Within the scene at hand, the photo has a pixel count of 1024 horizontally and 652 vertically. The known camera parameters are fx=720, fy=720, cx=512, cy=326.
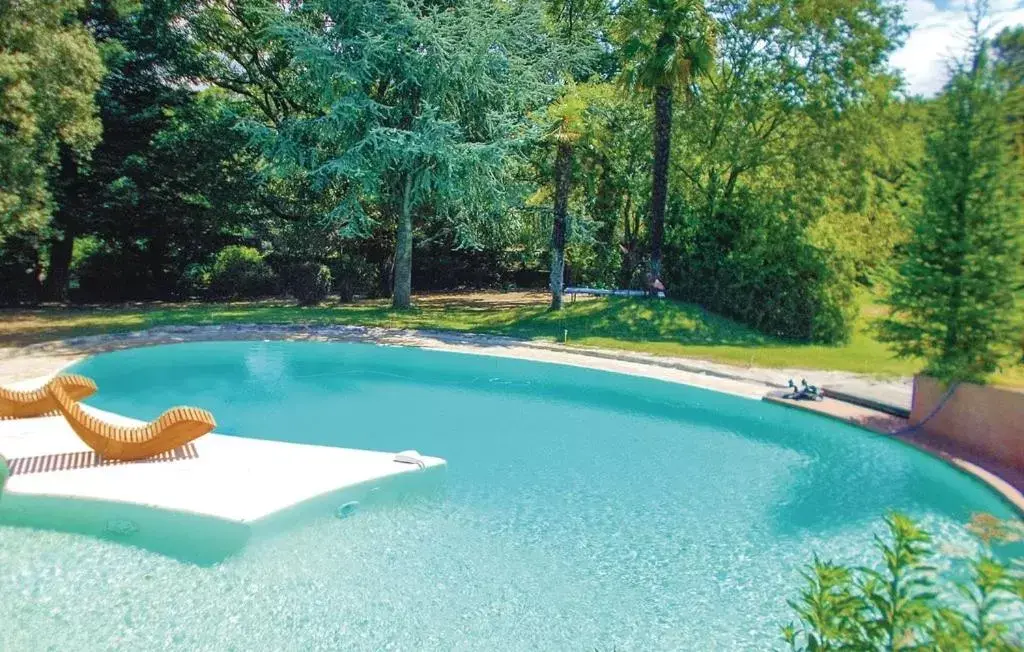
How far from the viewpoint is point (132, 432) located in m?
9.72

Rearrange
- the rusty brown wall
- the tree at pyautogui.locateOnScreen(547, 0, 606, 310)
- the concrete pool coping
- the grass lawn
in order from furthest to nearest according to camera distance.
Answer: the tree at pyautogui.locateOnScreen(547, 0, 606, 310) → the grass lawn → the concrete pool coping → the rusty brown wall

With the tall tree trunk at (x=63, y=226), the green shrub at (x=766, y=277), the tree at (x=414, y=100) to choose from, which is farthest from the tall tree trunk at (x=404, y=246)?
the tall tree trunk at (x=63, y=226)

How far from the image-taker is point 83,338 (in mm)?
18891

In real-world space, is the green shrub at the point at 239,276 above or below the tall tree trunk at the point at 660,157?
below

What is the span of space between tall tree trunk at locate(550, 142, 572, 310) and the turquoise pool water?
9389 mm

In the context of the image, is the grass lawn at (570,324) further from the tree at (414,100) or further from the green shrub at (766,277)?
the tree at (414,100)

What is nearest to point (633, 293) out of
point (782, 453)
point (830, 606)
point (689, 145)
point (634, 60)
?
point (689, 145)

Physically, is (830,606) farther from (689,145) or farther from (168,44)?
(168,44)

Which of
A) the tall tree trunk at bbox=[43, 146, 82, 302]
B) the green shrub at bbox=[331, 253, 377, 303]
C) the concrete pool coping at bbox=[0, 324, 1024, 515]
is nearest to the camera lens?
the concrete pool coping at bbox=[0, 324, 1024, 515]

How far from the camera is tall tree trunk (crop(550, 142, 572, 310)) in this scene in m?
23.4

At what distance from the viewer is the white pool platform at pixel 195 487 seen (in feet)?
26.8

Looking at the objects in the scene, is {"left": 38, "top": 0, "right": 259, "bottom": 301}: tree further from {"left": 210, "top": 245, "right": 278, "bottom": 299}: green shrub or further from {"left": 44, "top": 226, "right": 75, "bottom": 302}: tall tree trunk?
{"left": 210, "top": 245, "right": 278, "bottom": 299}: green shrub

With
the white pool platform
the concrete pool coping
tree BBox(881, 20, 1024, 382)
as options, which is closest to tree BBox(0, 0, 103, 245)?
the concrete pool coping

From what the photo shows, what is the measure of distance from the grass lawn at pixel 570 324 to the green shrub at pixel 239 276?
82.0 inches
